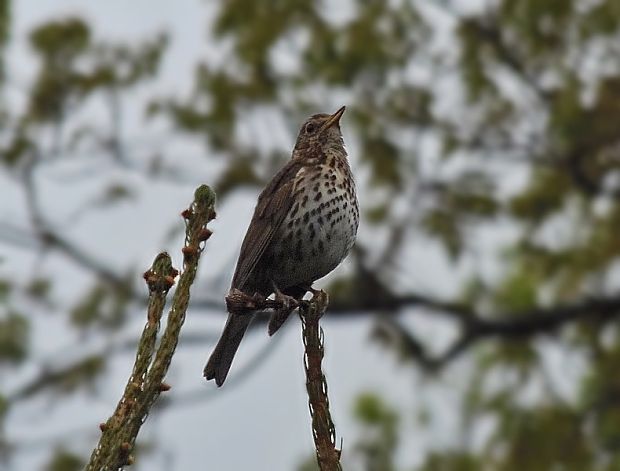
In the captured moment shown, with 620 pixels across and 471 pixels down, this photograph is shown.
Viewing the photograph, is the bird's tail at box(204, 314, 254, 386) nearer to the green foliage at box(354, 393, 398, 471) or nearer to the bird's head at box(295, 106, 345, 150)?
the bird's head at box(295, 106, 345, 150)

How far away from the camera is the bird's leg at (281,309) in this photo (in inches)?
221

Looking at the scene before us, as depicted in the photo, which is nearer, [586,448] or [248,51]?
[248,51]

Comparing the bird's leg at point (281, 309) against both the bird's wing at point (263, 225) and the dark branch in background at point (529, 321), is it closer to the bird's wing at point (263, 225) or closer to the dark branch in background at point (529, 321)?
the bird's wing at point (263, 225)

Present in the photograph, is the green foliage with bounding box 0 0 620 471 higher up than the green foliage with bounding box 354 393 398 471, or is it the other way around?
the green foliage with bounding box 0 0 620 471

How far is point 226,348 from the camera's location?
19.7 feet

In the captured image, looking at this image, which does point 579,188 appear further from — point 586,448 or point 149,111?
point 149,111

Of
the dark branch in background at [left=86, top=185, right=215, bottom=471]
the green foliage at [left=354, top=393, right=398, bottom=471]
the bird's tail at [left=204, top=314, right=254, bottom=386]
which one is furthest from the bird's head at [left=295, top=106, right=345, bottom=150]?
the green foliage at [left=354, top=393, right=398, bottom=471]

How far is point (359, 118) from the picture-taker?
1569cm

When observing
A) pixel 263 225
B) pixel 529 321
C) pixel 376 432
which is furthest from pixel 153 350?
pixel 529 321

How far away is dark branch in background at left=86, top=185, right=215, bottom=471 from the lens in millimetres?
3445

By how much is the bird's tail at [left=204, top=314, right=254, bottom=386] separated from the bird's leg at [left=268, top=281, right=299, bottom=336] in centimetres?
13

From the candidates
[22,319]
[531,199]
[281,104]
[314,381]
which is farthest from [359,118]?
[314,381]

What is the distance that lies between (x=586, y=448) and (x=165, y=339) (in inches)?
580

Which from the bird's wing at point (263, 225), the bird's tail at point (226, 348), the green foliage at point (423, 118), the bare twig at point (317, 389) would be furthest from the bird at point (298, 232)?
the green foliage at point (423, 118)
